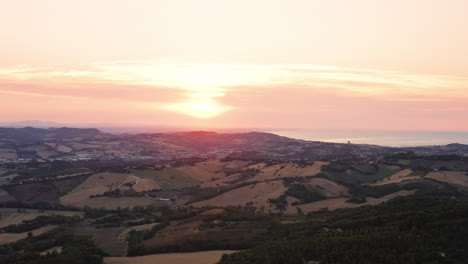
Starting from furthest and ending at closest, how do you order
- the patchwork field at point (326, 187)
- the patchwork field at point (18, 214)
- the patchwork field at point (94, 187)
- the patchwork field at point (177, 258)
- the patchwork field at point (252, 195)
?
1. the patchwork field at point (326, 187)
2. the patchwork field at point (94, 187)
3. the patchwork field at point (252, 195)
4. the patchwork field at point (18, 214)
5. the patchwork field at point (177, 258)

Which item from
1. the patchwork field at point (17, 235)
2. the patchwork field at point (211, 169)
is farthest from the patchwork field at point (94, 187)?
the patchwork field at point (17, 235)

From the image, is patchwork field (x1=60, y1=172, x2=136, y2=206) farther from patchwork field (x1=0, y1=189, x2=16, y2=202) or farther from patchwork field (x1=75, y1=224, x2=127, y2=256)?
patchwork field (x1=75, y1=224, x2=127, y2=256)

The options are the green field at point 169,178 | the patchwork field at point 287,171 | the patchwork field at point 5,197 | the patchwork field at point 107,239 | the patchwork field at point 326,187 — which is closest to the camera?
the patchwork field at point 107,239

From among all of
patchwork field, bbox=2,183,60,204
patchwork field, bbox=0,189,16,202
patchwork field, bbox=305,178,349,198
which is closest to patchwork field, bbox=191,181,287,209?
patchwork field, bbox=305,178,349,198

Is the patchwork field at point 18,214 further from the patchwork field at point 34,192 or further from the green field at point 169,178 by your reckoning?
the green field at point 169,178

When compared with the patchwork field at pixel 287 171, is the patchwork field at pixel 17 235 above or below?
below

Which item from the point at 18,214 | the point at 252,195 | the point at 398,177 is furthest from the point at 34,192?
the point at 398,177
